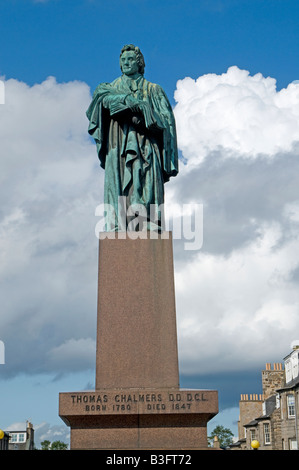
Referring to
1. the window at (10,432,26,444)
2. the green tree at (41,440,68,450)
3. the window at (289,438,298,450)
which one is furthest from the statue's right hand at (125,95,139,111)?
the green tree at (41,440,68,450)

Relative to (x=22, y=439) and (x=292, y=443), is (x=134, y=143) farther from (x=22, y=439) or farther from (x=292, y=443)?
(x=22, y=439)

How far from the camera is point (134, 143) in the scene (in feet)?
46.5

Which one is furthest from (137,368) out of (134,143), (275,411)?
(275,411)

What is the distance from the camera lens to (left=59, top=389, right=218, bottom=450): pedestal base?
11312 millimetres

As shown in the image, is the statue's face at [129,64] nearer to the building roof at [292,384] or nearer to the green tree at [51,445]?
the building roof at [292,384]

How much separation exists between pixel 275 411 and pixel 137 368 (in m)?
52.4

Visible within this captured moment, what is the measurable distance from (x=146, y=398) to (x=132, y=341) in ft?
4.30

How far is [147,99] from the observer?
47.7ft

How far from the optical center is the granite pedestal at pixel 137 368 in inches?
447

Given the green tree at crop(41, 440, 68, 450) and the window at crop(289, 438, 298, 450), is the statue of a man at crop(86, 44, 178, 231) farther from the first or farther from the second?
the green tree at crop(41, 440, 68, 450)

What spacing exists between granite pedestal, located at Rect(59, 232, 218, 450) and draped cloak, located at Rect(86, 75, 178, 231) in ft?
3.25
